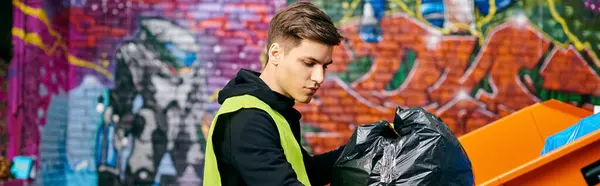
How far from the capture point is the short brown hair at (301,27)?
2426mm

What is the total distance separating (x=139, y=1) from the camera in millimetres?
7113

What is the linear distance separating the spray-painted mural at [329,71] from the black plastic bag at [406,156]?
438 cm

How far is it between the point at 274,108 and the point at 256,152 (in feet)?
0.83

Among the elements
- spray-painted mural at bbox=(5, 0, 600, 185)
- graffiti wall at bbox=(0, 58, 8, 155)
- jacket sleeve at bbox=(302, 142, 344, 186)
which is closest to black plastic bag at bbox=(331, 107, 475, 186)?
jacket sleeve at bbox=(302, 142, 344, 186)

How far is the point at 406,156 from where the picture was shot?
2.48 metres

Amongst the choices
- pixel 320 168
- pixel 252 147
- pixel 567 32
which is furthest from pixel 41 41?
pixel 567 32

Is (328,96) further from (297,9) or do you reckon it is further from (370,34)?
(297,9)

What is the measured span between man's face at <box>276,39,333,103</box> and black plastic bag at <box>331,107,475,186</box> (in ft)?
0.98

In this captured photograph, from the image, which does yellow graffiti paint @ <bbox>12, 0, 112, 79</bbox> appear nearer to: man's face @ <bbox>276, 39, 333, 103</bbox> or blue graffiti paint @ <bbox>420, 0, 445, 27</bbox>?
blue graffiti paint @ <bbox>420, 0, 445, 27</bbox>

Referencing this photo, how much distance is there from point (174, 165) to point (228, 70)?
104 centimetres

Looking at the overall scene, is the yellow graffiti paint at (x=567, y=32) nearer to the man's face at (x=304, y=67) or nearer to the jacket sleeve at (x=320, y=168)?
the jacket sleeve at (x=320, y=168)

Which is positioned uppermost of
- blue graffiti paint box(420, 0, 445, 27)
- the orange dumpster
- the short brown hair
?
blue graffiti paint box(420, 0, 445, 27)

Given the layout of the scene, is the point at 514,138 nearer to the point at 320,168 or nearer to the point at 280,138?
the point at 320,168

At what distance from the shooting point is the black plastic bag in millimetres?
2438
